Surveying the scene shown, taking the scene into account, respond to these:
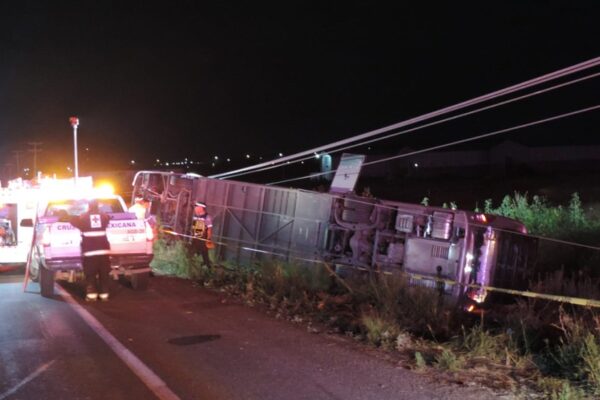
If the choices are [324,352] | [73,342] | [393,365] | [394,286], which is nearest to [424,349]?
[393,365]

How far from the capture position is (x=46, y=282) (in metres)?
9.93

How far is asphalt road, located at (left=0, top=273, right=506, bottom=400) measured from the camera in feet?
17.7

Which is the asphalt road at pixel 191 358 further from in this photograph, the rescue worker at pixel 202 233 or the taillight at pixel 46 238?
the rescue worker at pixel 202 233

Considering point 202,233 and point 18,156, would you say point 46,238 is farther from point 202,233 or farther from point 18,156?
point 18,156

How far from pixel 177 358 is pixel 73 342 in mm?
1494

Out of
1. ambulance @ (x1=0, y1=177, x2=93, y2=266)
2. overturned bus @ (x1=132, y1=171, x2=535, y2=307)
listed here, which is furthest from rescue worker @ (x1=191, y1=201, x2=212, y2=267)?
ambulance @ (x1=0, y1=177, x2=93, y2=266)

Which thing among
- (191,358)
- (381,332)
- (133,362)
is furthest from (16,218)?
(381,332)

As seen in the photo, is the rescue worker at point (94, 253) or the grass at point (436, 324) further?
the rescue worker at point (94, 253)

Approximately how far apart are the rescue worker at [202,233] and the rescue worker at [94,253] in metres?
2.92

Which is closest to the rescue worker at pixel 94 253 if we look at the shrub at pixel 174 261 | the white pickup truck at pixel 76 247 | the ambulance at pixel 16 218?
the white pickup truck at pixel 76 247

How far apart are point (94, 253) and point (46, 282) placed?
1.13 metres

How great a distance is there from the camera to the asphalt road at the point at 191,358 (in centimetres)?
539

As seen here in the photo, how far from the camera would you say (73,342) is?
7.00 metres

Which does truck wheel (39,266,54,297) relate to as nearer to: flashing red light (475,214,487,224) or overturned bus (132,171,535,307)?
overturned bus (132,171,535,307)
